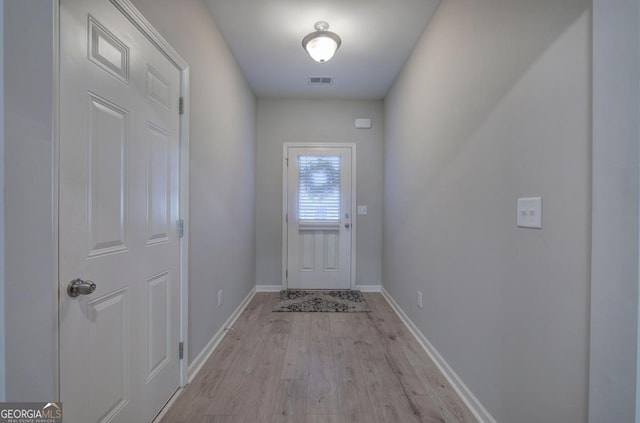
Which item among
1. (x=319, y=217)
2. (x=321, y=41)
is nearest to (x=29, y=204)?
(x=321, y=41)

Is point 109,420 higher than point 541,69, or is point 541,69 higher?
point 541,69

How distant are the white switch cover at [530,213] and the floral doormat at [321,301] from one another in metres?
2.20

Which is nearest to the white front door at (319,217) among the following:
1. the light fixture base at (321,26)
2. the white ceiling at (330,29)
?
the white ceiling at (330,29)

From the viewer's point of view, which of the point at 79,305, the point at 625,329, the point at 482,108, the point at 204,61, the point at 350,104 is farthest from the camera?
the point at 350,104

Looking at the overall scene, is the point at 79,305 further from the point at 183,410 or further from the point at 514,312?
the point at 514,312

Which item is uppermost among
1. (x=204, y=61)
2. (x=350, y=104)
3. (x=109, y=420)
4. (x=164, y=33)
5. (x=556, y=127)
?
(x=350, y=104)

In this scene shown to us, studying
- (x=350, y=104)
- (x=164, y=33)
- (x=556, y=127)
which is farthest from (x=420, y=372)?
(x=350, y=104)

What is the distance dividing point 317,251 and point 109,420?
2829mm

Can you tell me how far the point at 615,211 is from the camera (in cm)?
72

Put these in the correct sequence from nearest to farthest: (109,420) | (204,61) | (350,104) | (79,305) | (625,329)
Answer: (625,329)
(79,305)
(109,420)
(204,61)
(350,104)

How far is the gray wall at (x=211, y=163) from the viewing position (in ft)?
5.84

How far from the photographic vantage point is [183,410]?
59.5 inches

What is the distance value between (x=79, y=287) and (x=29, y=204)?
0.34 m

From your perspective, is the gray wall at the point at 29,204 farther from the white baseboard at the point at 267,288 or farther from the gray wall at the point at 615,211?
the white baseboard at the point at 267,288
